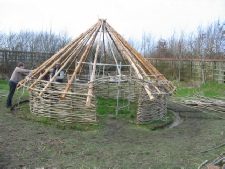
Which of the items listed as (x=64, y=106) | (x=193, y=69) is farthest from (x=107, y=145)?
(x=193, y=69)

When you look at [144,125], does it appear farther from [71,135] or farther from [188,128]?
[71,135]

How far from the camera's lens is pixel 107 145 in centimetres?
576

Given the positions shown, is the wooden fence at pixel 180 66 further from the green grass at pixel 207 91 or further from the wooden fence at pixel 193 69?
the green grass at pixel 207 91

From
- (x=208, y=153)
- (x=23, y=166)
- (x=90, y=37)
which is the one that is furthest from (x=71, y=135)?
(x=90, y=37)

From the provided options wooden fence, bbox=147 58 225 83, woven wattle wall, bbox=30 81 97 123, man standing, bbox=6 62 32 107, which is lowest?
woven wattle wall, bbox=30 81 97 123

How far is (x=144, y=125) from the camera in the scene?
24.3 ft

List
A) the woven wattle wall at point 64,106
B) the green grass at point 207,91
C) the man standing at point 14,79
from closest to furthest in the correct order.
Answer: the woven wattle wall at point 64,106, the man standing at point 14,79, the green grass at point 207,91

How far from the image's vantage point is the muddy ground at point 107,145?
15.7 ft

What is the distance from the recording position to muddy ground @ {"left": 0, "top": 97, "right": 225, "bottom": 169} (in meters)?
4.79

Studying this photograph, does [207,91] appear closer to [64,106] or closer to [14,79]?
[64,106]

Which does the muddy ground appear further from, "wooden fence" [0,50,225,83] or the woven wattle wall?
"wooden fence" [0,50,225,83]

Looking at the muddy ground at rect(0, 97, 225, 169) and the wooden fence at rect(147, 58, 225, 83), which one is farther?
the wooden fence at rect(147, 58, 225, 83)

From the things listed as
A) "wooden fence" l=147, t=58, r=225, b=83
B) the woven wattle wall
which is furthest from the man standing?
"wooden fence" l=147, t=58, r=225, b=83

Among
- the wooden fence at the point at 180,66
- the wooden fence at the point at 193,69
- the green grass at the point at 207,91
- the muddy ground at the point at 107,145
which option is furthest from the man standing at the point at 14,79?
the wooden fence at the point at 193,69
